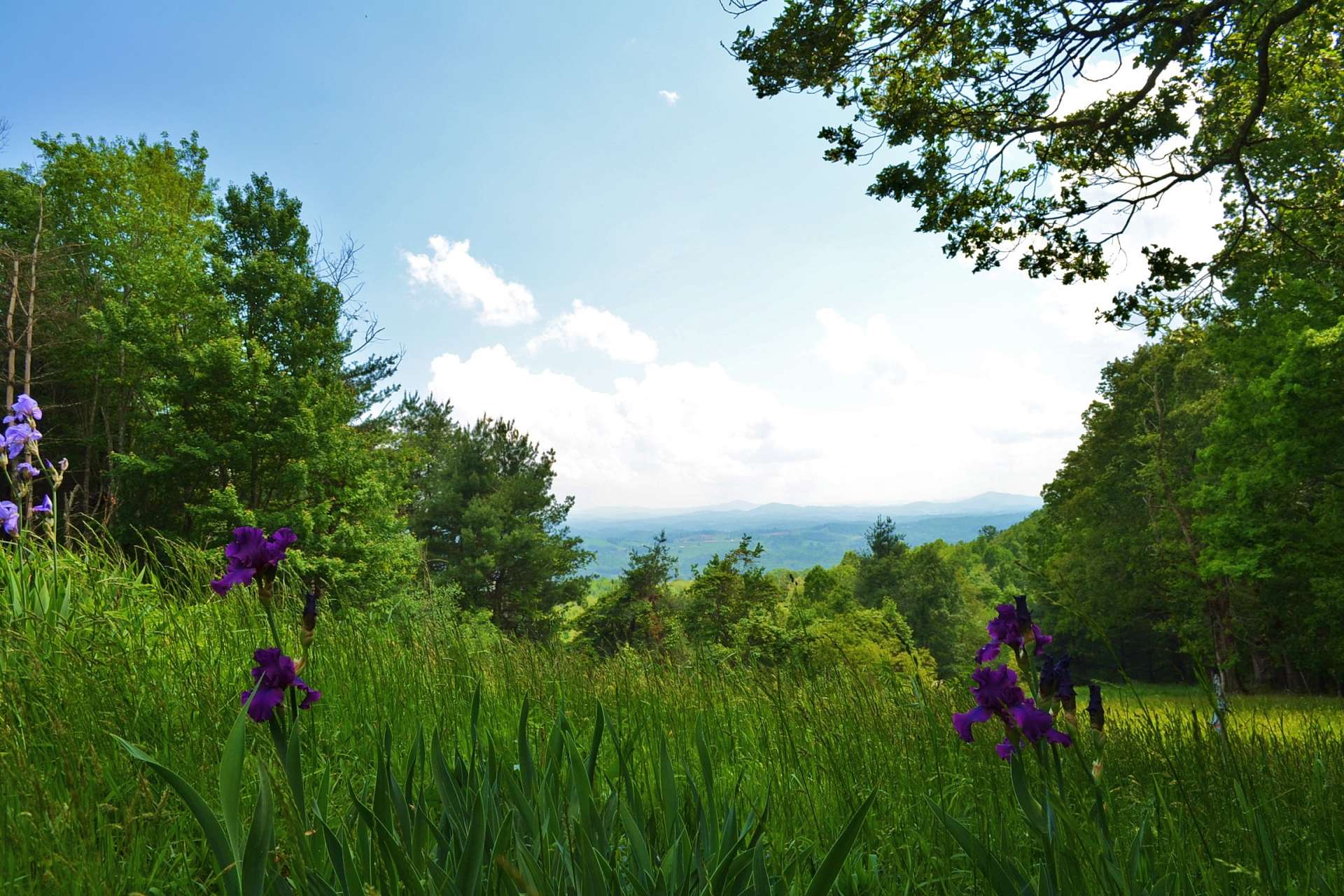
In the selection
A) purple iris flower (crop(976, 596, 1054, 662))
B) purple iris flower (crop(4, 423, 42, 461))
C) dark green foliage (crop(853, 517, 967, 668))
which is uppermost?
purple iris flower (crop(4, 423, 42, 461))

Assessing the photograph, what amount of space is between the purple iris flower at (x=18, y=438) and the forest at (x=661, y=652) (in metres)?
0.02

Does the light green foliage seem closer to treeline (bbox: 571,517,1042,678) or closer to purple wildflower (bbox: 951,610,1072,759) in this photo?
treeline (bbox: 571,517,1042,678)

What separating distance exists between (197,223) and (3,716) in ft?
96.6

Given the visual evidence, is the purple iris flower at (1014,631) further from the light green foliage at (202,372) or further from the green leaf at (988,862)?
the light green foliage at (202,372)

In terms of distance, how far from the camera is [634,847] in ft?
4.20

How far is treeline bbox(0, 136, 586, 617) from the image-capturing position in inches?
580

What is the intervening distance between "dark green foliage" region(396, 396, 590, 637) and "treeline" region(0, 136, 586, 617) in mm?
165

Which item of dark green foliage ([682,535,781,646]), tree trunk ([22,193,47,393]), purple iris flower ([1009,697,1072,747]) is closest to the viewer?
purple iris flower ([1009,697,1072,747])

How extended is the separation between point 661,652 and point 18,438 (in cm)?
478

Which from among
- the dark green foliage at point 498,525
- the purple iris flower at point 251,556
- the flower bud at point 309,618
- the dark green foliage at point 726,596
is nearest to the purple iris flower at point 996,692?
the flower bud at point 309,618

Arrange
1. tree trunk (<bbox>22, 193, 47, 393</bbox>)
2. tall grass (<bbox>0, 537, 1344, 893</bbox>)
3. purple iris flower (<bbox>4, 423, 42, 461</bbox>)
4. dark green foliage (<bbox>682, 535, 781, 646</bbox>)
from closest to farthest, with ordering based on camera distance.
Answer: tall grass (<bbox>0, 537, 1344, 893</bbox>)
purple iris flower (<bbox>4, 423, 42, 461</bbox>)
tree trunk (<bbox>22, 193, 47, 393</bbox>)
dark green foliage (<bbox>682, 535, 781, 646</bbox>)

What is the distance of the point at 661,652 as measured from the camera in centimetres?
496

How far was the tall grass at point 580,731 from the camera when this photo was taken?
174cm

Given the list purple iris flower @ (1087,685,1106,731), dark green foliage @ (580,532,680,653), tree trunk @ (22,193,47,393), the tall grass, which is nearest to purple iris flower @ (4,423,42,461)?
the tall grass
